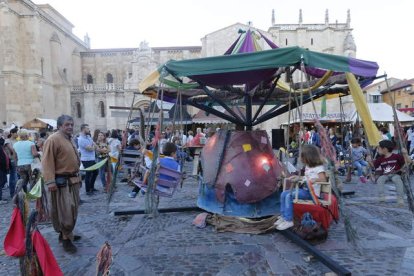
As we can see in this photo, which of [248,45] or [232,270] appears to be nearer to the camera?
[232,270]

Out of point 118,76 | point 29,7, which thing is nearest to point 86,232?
point 29,7

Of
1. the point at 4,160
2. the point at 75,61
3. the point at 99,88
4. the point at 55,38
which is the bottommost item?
the point at 4,160

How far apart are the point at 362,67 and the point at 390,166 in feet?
10.8

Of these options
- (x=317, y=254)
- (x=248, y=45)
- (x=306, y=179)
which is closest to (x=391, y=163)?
(x=306, y=179)

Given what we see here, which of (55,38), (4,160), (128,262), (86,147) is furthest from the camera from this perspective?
(55,38)

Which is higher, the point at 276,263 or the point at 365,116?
the point at 365,116

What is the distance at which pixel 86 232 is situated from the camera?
5500 mm

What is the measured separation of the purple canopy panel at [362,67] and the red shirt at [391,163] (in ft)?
9.30

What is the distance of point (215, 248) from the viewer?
4629mm

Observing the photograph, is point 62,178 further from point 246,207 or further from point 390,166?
point 390,166

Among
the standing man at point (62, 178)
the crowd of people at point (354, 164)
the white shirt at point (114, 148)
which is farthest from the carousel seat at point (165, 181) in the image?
the white shirt at point (114, 148)

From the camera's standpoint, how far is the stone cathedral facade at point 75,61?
31.5 meters

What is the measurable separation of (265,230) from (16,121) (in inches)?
1317

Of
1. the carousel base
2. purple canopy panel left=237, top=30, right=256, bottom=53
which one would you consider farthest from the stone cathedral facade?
the carousel base
